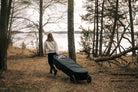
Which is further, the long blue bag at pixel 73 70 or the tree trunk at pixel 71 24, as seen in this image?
the tree trunk at pixel 71 24

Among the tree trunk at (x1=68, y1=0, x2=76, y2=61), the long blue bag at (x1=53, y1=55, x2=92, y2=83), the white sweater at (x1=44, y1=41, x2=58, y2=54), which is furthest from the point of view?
the tree trunk at (x1=68, y1=0, x2=76, y2=61)

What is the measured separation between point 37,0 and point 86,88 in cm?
895

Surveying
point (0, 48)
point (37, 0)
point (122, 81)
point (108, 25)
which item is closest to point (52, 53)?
point (0, 48)

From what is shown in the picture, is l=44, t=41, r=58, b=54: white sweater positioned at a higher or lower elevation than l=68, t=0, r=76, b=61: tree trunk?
lower

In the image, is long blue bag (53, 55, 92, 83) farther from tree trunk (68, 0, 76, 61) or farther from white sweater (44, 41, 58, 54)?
tree trunk (68, 0, 76, 61)

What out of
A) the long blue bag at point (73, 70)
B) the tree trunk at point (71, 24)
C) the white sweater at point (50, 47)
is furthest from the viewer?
the tree trunk at point (71, 24)

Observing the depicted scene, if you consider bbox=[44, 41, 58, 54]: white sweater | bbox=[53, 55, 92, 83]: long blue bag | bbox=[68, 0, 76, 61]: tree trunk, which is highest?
bbox=[68, 0, 76, 61]: tree trunk

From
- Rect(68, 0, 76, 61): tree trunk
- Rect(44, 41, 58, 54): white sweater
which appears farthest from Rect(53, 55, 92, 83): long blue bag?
Rect(68, 0, 76, 61): tree trunk

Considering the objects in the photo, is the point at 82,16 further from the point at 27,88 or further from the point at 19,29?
the point at 27,88

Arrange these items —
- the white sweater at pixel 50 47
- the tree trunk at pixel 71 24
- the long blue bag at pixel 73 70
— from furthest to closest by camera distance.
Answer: the tree trunk at pixel 71 24
the white sweater at pixel 50 47
the long blue bag at pixel 73 70

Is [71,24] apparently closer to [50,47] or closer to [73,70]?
[50,47]

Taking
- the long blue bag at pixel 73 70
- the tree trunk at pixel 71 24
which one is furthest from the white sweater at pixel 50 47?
the tree trunk at pixel 71 24

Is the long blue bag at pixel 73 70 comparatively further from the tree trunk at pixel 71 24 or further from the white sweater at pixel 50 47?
the tree trunk at pixel 71 24

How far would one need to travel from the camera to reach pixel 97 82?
240 inches
